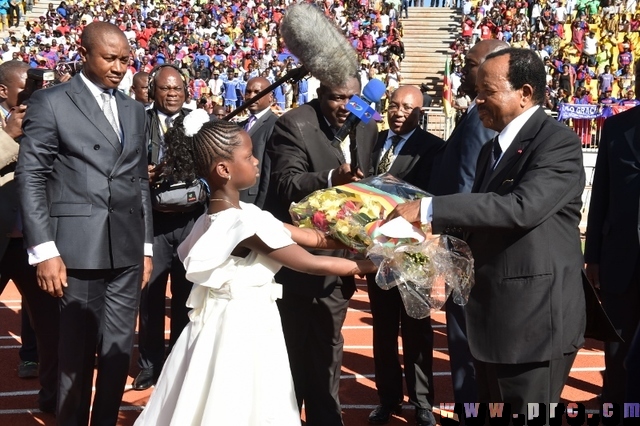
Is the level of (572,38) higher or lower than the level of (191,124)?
higher

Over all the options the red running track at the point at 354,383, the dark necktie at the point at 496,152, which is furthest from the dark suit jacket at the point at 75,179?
the dark necktie at the point at 496,152

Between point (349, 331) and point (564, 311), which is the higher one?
point (564, 311)

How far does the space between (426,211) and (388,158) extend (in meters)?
2.06

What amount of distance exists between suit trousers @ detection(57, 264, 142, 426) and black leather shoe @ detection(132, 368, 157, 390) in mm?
1371

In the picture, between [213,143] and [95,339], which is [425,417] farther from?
[213,143]

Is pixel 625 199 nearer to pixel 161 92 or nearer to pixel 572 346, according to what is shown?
pixel 572 346

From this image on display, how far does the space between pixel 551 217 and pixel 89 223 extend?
7.95 feet

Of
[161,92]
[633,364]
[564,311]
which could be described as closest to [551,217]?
[564,311]

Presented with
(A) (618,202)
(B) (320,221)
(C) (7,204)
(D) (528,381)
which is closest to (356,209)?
(B) (320,221)

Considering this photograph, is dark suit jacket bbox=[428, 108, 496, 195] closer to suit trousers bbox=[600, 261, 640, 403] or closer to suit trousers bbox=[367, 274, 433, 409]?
suit trousers bbox=[367, 274, 433, 409]

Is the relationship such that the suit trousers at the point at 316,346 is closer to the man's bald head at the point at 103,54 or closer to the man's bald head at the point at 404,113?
the man's bald head at the point at 404,113

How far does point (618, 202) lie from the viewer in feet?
15.8

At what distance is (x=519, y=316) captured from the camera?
3.45 m

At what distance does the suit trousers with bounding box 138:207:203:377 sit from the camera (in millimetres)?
6160
